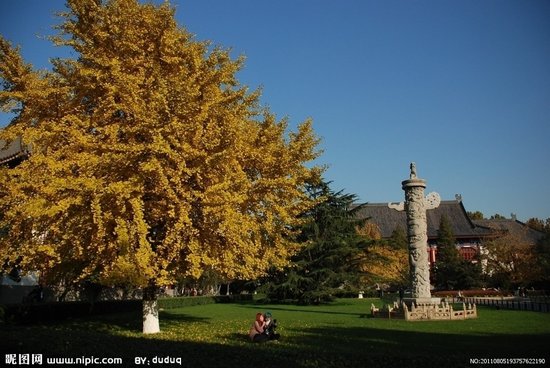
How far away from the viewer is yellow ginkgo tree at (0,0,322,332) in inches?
515

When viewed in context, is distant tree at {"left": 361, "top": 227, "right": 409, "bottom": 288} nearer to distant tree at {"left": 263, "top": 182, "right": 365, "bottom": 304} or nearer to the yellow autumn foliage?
distant tree at {"left": 263, "top": 182, "right": 365, "bottom": 304}

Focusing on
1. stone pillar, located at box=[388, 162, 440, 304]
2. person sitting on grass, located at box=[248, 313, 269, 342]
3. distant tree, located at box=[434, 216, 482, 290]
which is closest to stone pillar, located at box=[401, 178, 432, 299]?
stone pillar, located at box=[388, 162, 440, 304]

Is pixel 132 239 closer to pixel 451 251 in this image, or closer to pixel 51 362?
pixel 51 362

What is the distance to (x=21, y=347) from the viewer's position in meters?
7.41

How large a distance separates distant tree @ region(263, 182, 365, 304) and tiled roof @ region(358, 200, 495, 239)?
1143 inches

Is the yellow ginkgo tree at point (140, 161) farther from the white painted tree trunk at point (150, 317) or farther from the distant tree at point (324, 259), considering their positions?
the distant tree at point (324, 259)

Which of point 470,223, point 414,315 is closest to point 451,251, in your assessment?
point 470,223

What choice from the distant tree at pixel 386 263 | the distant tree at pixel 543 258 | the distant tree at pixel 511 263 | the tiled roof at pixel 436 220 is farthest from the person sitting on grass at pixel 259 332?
the tiled roof at pixel 436 220

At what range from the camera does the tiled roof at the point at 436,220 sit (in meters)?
70.2

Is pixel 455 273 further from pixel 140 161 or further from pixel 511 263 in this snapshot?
pixel 140 161

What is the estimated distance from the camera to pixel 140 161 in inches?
529

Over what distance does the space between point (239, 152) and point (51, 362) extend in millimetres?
8778

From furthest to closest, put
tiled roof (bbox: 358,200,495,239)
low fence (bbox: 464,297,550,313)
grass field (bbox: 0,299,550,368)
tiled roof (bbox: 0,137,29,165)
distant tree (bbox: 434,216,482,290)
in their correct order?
tiled roof (bbox: 358,200,495,239) → distant tree (bbox: 434,216,482,290) → low fence (bbox: 464,297,550,313) → tiled roof (bbox: 0,137,29,165) → grass field (bbox: 0,299,550,368)

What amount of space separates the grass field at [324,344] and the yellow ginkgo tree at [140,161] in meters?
2.64
